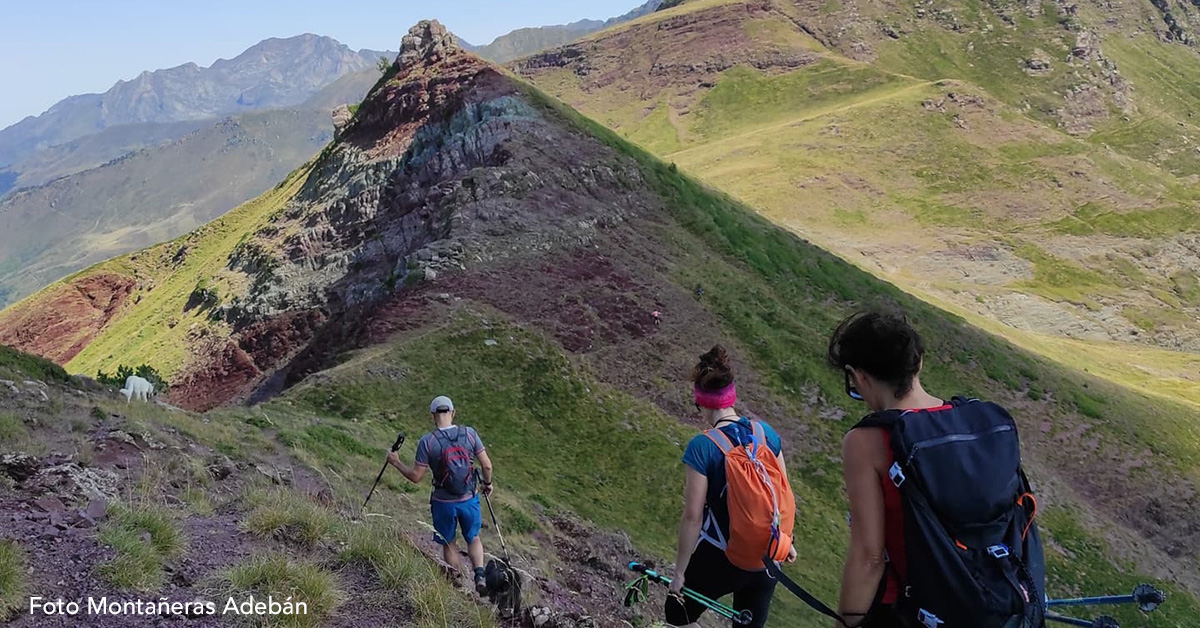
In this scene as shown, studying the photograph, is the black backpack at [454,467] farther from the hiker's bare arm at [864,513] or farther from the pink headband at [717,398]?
the hiker's bare arm at [864,513]

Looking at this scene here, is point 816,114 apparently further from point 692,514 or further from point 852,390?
point 852,390

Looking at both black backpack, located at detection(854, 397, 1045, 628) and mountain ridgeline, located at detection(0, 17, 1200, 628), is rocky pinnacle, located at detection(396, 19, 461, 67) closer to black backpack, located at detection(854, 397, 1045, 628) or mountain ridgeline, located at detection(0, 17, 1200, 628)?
mountain ridgeline, located at detection(0, 17, 1200, 628)

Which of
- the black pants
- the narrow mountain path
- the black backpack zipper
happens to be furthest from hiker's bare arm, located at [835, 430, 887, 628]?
the narrow mountain path

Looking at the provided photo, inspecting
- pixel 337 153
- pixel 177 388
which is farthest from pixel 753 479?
pixel 337 153

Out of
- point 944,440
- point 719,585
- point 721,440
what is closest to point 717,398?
point 721,440

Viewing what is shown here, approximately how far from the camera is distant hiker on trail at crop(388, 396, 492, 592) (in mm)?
7941

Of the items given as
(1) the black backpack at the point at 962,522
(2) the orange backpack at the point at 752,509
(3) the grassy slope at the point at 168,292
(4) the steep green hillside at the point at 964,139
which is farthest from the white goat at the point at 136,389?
(4) the steep green hillside at the point at 964,139

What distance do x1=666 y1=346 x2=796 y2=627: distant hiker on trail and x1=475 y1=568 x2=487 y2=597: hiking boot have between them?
2135 millimetres

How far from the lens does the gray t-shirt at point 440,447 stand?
795 centimetres

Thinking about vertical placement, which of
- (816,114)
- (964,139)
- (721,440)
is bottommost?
(964,139)

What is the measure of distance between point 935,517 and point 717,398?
→ 2.45 m

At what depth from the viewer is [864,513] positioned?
3643 millimetres

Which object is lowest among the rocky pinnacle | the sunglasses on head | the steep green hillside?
the steep green hillside

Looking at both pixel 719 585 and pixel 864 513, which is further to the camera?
pixel 719 585
